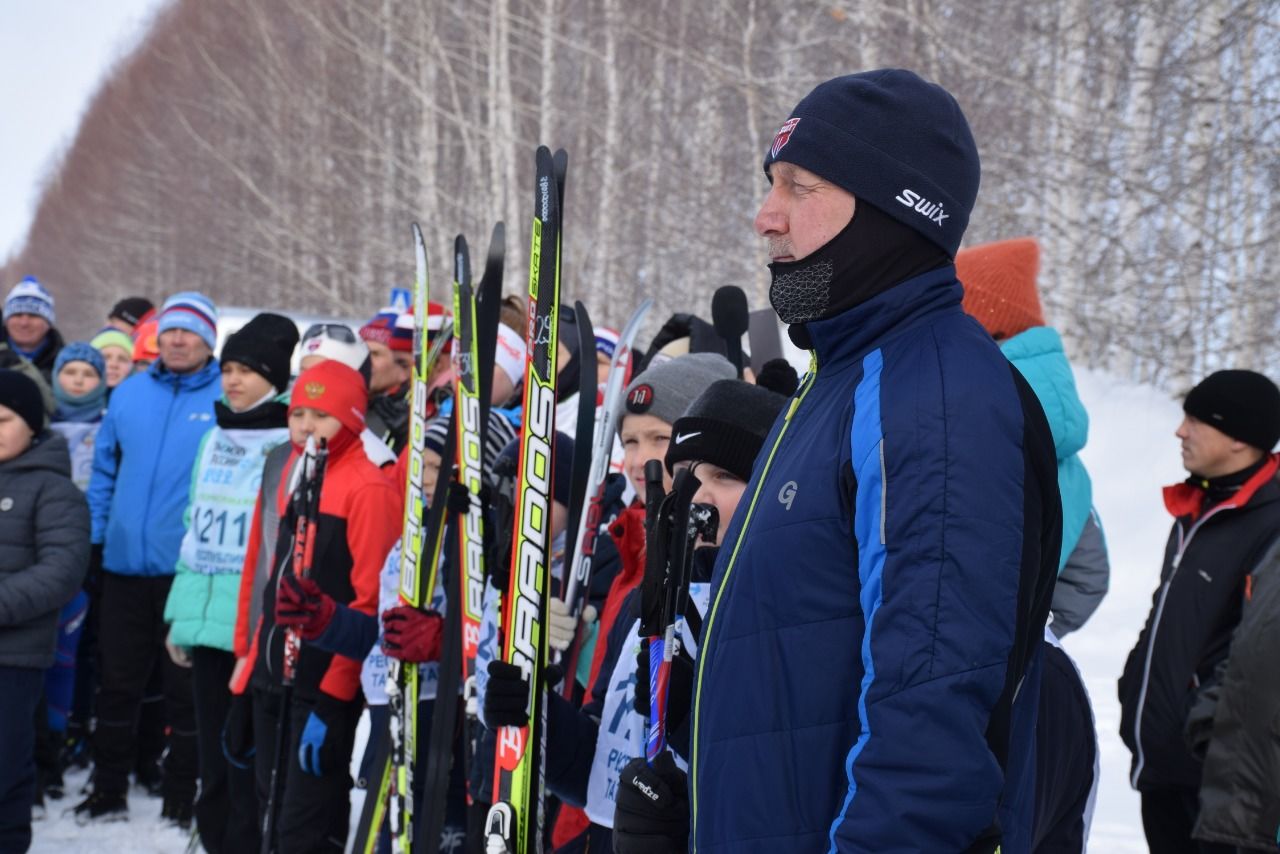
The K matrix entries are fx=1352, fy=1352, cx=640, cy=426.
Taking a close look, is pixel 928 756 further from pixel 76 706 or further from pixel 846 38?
pixel 846 38

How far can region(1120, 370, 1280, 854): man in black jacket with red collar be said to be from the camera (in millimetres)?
3779

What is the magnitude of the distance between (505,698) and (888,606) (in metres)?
1.40

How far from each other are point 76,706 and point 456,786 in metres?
3.62

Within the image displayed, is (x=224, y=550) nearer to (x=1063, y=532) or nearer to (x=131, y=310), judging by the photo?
(x=1063, y=532)

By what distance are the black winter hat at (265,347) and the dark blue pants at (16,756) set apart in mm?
1368

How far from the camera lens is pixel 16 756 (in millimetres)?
4617

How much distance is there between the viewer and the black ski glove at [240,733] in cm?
459

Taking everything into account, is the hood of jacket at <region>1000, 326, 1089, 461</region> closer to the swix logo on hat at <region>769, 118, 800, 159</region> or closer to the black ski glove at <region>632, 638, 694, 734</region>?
the black ski glove at <region>632, 638, 694, 734</region>

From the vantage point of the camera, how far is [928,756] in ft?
4.74

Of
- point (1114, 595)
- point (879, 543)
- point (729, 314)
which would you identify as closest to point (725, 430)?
point (879, 543)

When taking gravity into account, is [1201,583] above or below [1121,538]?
above

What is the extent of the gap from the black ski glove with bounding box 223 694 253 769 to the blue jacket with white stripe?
3.25m

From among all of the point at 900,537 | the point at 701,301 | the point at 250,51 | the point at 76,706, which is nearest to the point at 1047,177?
the point at 701,301

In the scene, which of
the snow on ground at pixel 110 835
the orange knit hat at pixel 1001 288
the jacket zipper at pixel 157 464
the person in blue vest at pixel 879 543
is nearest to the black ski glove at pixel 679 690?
the person in blue vest at pixel 879 543
